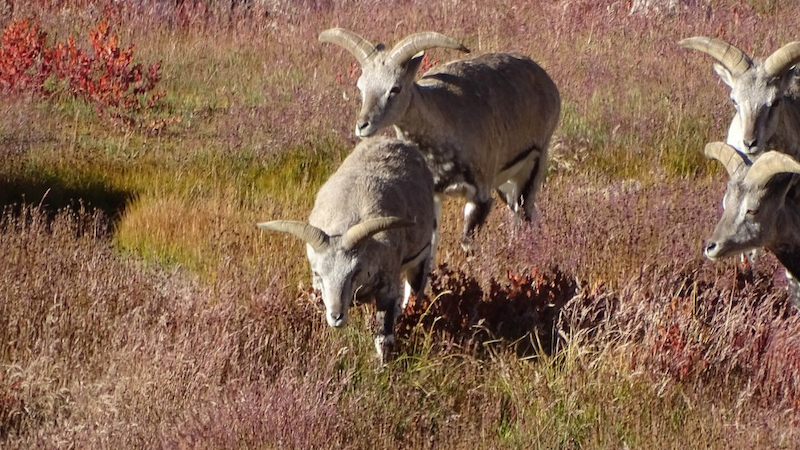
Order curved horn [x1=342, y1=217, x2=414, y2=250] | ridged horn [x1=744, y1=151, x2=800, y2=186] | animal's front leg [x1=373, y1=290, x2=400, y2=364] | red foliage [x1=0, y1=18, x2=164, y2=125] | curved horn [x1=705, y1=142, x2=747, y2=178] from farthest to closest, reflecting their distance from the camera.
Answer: red foliage [x1=0, y1=18, x2=164, y2=125] < curved horn [x1=705, y1=142, x2=747, y2=178] < animal's front leg [x1=373, y1=290, x2=400, y2=364] < ridged horn [x1=744, y1=151, x2=800, y2=186] < curved horn [x1=342, y1=217, x2=414, y2=250]

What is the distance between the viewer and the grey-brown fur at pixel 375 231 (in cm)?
657

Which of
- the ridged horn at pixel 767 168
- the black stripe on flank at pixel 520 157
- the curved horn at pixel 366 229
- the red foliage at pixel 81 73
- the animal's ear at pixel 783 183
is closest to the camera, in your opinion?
the curved horn at pixel 366 229

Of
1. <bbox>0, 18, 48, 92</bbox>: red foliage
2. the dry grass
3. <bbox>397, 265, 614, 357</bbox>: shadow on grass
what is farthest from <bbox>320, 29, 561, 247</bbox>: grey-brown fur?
<bbox>0, 18, 48, 92</bbox>: red foliage

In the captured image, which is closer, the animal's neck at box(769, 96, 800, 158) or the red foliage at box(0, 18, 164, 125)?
the animal's neck at box(769, 96, 800, 158)

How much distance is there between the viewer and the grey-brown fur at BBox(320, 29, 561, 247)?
8922 mm

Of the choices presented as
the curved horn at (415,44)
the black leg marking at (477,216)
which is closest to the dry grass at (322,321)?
the black leg marking at (477,216)

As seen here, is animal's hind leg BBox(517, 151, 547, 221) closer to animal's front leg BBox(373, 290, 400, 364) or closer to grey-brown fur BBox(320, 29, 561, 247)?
grey-brown fur BBox(320, 29, 561, 247)

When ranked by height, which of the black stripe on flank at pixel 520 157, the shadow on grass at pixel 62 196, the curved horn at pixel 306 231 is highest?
the curved horn at pixel 306 231

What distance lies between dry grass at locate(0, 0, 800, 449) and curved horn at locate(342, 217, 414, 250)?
24.9 inches

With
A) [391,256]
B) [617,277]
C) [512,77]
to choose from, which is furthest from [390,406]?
[512,77]

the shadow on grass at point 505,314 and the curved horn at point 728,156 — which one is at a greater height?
the curved horn at point 728,156

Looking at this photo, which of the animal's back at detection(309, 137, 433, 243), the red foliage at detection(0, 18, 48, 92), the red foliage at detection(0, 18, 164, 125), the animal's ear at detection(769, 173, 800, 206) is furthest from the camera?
the red foliage at detection(0, 18, 164, 125)

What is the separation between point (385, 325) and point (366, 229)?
67cm

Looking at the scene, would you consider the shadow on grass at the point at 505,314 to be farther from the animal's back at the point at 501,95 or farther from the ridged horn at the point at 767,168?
the animal's back at the point at 501,95
